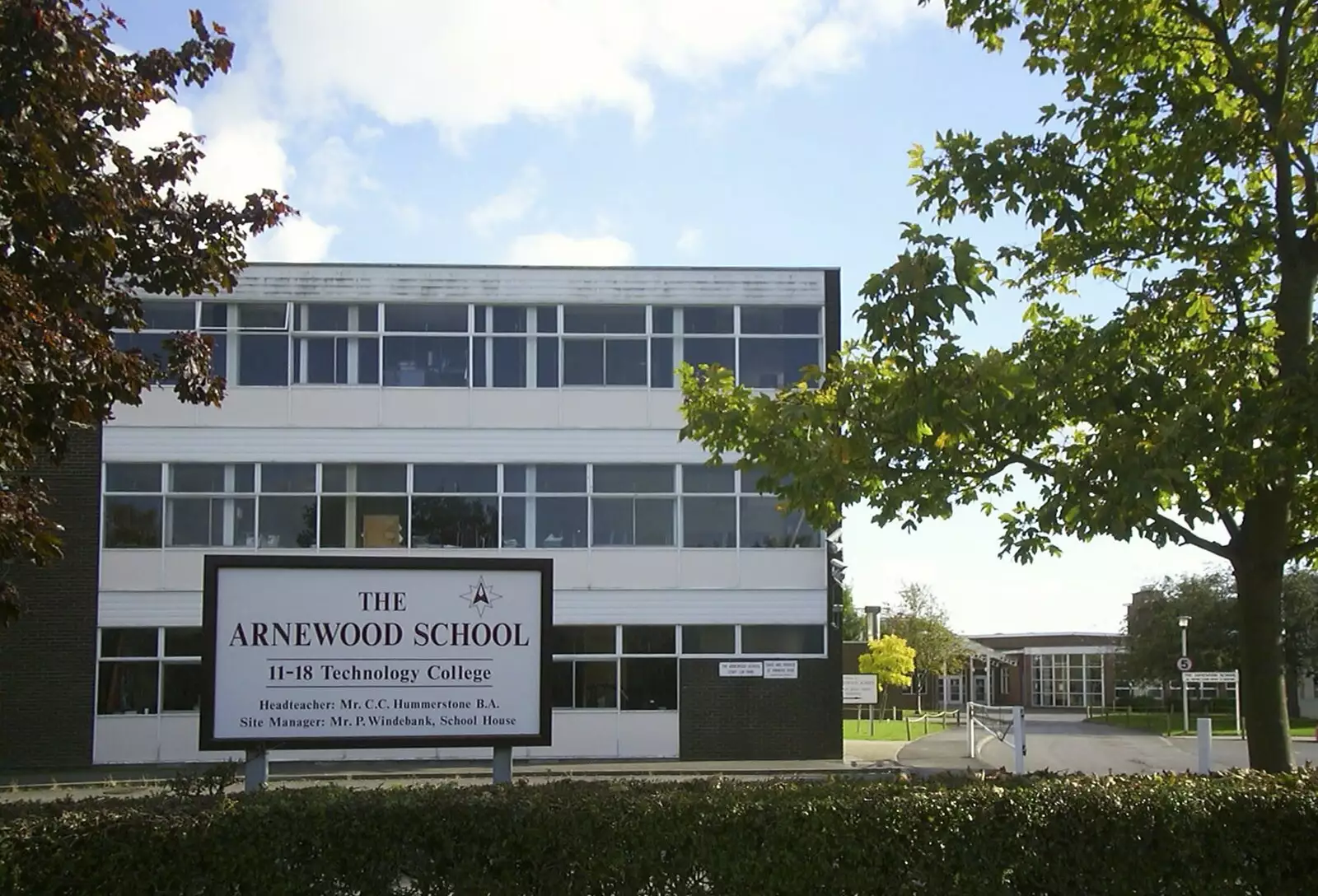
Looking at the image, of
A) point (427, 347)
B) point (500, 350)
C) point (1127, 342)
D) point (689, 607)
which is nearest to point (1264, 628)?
point (1127, 342)

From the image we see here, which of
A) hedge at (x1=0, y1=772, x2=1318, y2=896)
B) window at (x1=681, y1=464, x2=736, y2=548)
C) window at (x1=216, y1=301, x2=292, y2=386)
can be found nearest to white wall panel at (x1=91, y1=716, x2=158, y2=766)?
window at (x1=216, y1=301, x2=292, y2=386)

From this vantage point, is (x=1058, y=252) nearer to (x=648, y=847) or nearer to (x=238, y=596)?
(x=648, y=847)

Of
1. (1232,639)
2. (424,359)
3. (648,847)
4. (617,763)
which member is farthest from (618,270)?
(1232,639)

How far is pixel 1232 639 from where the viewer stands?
5403 centimetres

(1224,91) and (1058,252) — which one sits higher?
(1224,91)

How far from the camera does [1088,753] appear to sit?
3259 centimetres

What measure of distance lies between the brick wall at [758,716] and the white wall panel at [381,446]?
448 cm

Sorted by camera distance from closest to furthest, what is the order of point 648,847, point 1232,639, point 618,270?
point 648,847
point 618,270
point 1232,639

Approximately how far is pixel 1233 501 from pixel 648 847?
480 centimetres

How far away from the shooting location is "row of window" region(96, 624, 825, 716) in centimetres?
2734

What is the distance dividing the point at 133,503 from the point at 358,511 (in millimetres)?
4476

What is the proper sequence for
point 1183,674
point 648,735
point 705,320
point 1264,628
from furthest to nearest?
point 1183,674, point 705,320, point 648,735, point 1264,628

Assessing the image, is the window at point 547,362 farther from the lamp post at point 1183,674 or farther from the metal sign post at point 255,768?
the lamp post at point 1183,674

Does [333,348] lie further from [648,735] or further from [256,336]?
[648,735]
